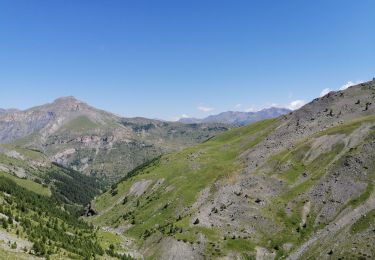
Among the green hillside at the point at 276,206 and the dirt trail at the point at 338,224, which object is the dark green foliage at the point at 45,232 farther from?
the dirt trail at the point at 338,224

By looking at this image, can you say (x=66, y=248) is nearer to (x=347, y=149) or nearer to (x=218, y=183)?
(x=218, y=183)

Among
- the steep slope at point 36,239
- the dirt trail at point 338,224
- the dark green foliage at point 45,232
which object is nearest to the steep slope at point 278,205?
the dirt trail at point 338,224

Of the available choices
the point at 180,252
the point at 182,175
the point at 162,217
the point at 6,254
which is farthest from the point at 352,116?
the point at 6,254

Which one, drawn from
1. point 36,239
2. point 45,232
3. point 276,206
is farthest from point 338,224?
point 36,239

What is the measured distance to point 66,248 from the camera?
89.1 meters

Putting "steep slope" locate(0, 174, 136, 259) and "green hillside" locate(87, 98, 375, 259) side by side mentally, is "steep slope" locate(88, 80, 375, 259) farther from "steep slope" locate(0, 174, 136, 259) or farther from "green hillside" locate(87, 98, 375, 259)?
"steep slope" locate(0, 174, 136, 259)

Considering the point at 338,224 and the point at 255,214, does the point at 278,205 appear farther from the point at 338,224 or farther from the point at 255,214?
the point at 338,224

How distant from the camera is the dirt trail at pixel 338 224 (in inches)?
4178

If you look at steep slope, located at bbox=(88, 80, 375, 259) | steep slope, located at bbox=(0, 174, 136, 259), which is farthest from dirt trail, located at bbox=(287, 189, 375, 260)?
steep slope, located at bbox=(0, 174, 136, 259)

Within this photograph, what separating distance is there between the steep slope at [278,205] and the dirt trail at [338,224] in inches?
10.7

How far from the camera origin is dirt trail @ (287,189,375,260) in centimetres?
10612

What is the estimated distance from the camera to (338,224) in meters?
108

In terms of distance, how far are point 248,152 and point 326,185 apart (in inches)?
2668

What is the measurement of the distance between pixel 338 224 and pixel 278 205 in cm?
2442
